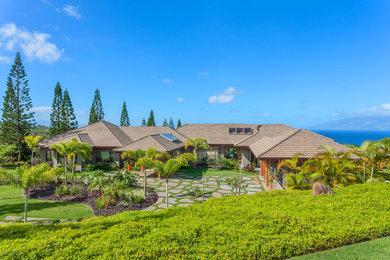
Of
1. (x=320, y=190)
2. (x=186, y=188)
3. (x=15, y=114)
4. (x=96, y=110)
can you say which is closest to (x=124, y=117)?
(x=96, y=110)

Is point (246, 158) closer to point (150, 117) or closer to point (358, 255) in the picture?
point (358, 255)

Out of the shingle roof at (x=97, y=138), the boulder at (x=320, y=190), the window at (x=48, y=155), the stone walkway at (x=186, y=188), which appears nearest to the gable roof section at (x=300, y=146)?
the stone walkway at (x=186, y=188)

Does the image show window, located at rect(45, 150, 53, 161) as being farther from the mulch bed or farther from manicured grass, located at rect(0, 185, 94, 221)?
manicured grass, located at rect(0, 185, 94, 221)

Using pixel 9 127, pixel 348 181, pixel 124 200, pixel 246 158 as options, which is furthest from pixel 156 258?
pixel 9 127

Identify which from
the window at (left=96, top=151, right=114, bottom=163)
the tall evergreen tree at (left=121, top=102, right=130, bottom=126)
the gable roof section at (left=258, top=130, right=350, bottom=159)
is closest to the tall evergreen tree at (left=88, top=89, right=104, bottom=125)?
the tall evergreen tree at (left=121, top=102, right=130, bottom=126)

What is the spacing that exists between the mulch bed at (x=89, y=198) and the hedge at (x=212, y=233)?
4859 mm

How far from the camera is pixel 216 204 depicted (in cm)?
657

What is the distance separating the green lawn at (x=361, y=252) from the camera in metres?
4.00

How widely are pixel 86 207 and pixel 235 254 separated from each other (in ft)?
29.3

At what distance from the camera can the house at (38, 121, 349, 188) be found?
1427cm

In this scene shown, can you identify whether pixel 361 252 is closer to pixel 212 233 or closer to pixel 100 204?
pixel 212 233

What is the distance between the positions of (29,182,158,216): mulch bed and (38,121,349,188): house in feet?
23.3

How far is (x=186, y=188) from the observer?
13.7 m

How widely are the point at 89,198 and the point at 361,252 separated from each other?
11.5 meters
